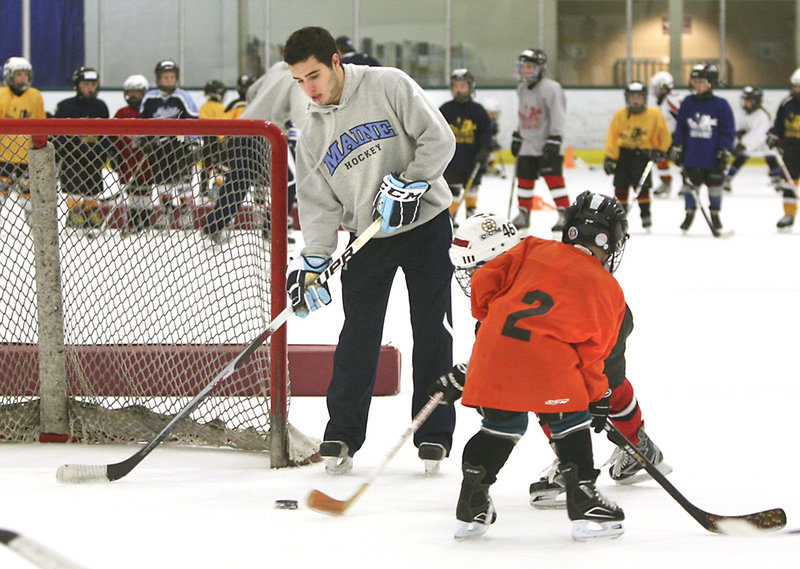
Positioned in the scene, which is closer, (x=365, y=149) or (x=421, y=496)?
(x=421, y=496)

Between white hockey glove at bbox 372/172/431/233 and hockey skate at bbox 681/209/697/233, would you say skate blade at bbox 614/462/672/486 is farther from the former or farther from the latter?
hockey skate at bbox 681/209/697/233

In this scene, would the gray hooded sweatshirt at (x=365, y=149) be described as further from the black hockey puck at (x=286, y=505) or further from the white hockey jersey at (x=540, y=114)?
the white hockey jersey at (x=540, y=114)

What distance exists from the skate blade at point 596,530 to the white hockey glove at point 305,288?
0.83m

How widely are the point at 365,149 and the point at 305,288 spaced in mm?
380

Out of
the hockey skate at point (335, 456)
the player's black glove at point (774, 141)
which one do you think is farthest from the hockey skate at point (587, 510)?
the player's black glove at point (774, 141)

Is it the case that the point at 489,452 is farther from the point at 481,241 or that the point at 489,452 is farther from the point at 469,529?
the point at 481,241

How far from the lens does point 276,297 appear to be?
3.09 m

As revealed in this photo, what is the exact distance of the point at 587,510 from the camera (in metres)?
2.45

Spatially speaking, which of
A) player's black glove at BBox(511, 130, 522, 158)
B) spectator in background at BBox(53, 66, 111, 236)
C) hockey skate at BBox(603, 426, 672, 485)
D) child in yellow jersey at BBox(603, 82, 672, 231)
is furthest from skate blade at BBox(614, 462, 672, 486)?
child in yellow jersey at BBox(603, 82, 672, 231)

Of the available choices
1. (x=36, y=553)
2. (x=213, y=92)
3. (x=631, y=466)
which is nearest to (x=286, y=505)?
(x=631, y=466)

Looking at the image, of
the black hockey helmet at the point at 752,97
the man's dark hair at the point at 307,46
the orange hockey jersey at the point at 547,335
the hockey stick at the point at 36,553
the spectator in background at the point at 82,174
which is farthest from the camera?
the black hockey helmet at the point at 752,97

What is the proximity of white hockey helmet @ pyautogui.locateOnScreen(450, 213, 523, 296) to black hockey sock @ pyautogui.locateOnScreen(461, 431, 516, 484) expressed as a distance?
386 millimetres

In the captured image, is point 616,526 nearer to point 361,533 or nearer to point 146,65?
point 361,533

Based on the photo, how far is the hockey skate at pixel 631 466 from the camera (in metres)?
2.85
